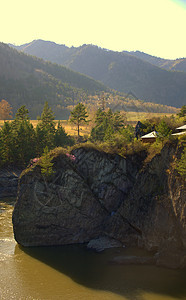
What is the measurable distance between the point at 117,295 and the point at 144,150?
17.0 m

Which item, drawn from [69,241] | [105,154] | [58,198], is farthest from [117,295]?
[105,154]

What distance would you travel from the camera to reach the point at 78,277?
26.8 m

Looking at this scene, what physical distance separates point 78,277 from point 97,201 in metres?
9.55

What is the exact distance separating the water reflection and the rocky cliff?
5.57 ft

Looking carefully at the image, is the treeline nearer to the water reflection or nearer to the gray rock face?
the gray rock face

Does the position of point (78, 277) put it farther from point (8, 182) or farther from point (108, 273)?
point (8, 182)

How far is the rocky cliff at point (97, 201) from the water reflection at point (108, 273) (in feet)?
5.57

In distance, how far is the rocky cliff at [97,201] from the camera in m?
29.8

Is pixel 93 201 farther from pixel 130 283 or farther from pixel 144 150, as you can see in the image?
pixel 130 283

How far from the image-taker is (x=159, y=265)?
27.7 m

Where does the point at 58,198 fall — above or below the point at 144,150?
below

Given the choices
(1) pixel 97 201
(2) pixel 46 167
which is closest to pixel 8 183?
(2) pixel 46 167

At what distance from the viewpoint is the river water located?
941 inches

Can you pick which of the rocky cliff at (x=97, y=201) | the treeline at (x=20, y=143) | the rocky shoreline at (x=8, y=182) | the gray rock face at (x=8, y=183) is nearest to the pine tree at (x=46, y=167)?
the rocky cliff at (x=97, y=201)
